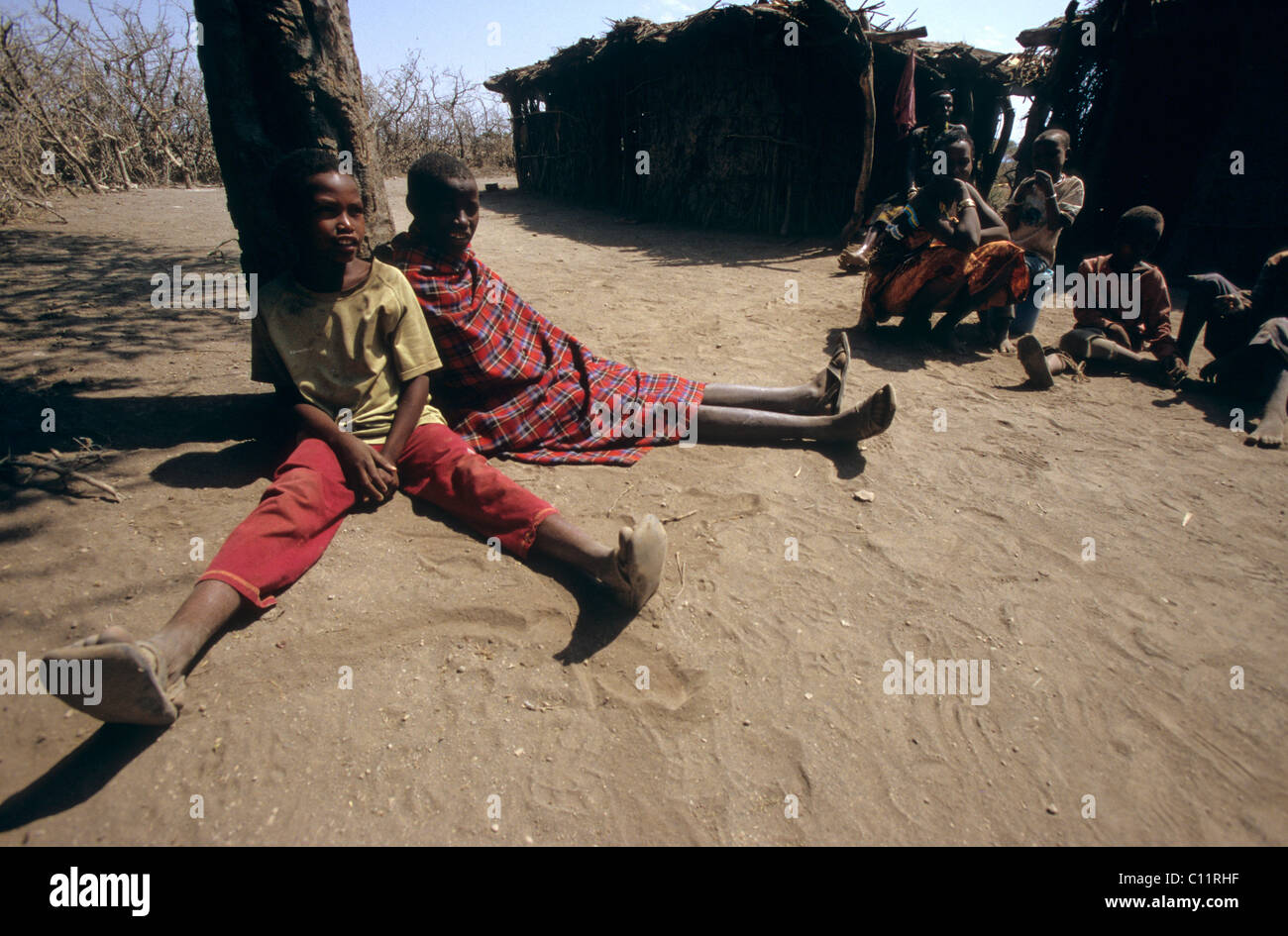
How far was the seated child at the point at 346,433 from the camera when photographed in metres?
1.90

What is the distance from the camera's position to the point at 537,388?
2.79 metres

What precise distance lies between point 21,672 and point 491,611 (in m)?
1.20

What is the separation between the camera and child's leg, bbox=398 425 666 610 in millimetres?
1885

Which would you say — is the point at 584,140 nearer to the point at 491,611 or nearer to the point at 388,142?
the point at 388,142

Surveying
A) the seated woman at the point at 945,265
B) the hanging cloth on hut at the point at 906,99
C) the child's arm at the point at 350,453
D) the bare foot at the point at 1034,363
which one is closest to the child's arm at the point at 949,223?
the seated woman at the point at 945,265

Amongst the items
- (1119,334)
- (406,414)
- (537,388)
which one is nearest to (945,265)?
(1119,334)

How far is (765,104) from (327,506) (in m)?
8.70

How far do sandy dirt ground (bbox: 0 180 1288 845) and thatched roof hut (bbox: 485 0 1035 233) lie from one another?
657 cm

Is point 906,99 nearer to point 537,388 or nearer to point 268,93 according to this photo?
point 537,388

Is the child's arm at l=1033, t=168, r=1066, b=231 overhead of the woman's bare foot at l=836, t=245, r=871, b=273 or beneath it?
overhead

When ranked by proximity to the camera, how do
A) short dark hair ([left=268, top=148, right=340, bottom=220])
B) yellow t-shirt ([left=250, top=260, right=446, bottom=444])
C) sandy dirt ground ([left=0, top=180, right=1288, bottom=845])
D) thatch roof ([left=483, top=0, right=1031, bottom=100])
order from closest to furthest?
sandy dirt ground ([left=0, top=180, right=1288, bottom=845]) → short dark hair ([left=268, top=148, right=340, bottom=220]) → yellow t-shirt ([left=250, top=260, right=446, bottom=444]) → thatch roof ([left=483, top=0, right=1031, bottom=100])

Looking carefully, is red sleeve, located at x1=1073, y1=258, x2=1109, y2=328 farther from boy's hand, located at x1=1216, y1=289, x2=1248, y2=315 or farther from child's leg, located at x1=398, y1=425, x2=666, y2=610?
child's leg, located at x1=398, y1=425, x2=666, y2=610

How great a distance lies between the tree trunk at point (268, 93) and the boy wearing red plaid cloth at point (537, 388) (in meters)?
0.44

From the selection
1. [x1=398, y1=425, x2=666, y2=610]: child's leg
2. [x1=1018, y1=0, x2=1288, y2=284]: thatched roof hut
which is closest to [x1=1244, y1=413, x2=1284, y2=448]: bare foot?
[x1=398, y1=425, x2=666, y2=610]: child's leg
